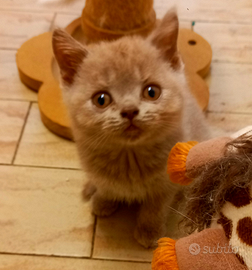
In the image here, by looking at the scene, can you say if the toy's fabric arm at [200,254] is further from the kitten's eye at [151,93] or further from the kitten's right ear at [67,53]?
the kitten's right ear at [67,53]

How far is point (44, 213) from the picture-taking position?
3.45 feet

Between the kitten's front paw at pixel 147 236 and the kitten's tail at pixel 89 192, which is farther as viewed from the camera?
the kitten's tail at pixel 89 192

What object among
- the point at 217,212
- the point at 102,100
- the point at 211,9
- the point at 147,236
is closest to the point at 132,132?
the point at 102,100

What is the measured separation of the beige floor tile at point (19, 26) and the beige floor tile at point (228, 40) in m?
0.96

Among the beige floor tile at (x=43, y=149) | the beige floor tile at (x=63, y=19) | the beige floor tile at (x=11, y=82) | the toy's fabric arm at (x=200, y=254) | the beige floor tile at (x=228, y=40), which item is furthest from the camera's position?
the beige floor tile at (x=63, y=19)

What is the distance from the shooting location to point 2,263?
0.93 m

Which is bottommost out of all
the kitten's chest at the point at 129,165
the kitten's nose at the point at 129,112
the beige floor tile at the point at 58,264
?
the beige floor tile at the point at 58,264

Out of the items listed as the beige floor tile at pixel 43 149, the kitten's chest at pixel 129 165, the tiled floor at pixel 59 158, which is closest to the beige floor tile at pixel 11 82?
the tiled floor at pixel 59 158

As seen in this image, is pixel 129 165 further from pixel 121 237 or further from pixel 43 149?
pixel 43 149

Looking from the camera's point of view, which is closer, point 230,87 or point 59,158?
A: point 59,158

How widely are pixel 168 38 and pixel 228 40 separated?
1.02 meters

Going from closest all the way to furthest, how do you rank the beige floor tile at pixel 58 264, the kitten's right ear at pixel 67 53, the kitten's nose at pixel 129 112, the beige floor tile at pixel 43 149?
the kitten's nose at pixel 129 112 < the kitten's right ear at pixel 67 53 < the beige floor tile at pixel 58 264 < the beige floor tile at pixel 43 149

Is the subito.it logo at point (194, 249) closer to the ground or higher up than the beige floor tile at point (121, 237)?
higher up

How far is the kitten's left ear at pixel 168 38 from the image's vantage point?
2.58 ft
